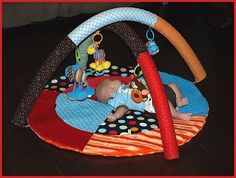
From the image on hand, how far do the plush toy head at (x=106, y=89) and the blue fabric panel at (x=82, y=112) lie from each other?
3 cm

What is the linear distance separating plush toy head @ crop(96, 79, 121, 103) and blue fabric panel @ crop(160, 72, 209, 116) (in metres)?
0.29

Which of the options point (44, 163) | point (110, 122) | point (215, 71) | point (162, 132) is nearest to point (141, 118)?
point (110, 122)

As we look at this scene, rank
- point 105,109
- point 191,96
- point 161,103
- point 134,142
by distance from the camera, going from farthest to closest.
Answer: point 191,96
point 105,109
point 134,142
point 161,103

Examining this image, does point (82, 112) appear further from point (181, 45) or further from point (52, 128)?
point (181, 45)

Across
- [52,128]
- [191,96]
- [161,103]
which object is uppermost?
[161,103]

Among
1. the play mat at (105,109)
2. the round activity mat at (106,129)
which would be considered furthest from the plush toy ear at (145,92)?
the round activity mat at (106,129)

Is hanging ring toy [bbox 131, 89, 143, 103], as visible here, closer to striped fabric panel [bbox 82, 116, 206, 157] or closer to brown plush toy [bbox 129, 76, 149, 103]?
brown plush toy [bbox 129, 76, 149, 103]

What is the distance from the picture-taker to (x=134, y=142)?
188 cm

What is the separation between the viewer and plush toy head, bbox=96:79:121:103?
2098 millimetres

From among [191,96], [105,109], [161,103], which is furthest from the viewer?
[191,96]

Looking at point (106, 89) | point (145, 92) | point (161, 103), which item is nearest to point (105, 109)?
point (106, 89)

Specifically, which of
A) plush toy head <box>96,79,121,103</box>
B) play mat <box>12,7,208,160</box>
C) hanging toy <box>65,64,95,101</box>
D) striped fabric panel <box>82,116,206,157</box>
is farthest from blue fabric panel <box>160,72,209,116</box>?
hanging toy <box>65,64,95,101</box>

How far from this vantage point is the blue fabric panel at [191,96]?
2104 millimetres

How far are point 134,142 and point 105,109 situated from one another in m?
0.27
